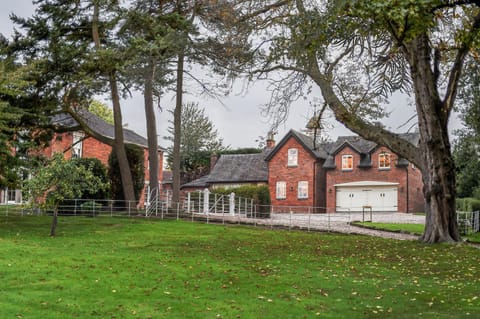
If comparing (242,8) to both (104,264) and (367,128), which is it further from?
(104,264)

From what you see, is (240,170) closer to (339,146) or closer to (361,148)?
(339,146)

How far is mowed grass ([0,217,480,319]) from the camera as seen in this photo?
30.5 ft

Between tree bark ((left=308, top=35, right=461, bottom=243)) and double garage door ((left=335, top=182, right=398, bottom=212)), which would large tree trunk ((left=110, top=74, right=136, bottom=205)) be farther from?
double garage door ((left=335, top=182, right=398, bottom=212))

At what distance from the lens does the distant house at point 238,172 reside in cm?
5272

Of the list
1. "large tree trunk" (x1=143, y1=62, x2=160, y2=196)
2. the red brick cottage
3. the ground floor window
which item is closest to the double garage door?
the red brick cottage

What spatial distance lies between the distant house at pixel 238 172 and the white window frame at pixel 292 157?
378 cm

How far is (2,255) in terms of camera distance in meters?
14.0

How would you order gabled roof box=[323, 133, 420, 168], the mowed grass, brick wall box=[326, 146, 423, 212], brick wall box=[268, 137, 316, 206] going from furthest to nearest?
brick wall box=[268, 137, 316, 206], gabled roof box=[323, 133, 420, 168], brick wall box=[326, 146, 423, 212], the mowed grass

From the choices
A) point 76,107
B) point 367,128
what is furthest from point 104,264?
point 76,107

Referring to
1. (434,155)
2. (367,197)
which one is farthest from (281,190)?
(434,155)

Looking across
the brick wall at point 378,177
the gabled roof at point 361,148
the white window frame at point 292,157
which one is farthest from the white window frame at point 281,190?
the gabled roof at point 361,148

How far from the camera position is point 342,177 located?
47.5 m

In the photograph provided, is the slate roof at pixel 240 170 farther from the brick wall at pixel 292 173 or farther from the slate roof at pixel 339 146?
the slate roof at pixel 339 146

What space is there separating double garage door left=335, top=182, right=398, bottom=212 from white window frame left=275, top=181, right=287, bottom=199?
4.64 m
